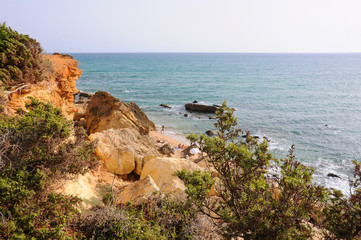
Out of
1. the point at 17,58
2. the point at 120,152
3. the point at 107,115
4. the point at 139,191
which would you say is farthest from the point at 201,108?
the point at 139,191

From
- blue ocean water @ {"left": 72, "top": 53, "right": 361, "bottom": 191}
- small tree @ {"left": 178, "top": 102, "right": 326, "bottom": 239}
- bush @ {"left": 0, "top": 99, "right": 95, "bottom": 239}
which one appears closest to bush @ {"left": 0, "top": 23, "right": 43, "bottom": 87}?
bush @ {"left": 0, "top": 99, "right": 95, "bottom": 239}

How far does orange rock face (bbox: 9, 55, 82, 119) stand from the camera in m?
11.3

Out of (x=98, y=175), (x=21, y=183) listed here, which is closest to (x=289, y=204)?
(x=21, y=183)

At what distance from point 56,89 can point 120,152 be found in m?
6.70

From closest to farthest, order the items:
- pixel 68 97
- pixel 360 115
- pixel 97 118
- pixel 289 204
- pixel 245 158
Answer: pixel 289 204
pixel 245 158
pixel 68 97
pixel 97 118
pixel 360 115

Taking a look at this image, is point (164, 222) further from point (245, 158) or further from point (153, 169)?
point (153, 169)

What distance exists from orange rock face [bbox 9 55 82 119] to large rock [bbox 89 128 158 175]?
3832mm

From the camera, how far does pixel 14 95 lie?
11.1 m

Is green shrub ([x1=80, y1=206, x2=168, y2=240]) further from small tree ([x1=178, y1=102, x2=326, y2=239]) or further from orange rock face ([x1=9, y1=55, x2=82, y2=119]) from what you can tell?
orange rock face ([x1=9, y1=55, x2=82, y2=119])

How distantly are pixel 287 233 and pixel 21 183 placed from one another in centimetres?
629

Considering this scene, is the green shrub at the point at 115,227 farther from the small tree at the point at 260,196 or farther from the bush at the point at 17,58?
the bush at the point at 17,58

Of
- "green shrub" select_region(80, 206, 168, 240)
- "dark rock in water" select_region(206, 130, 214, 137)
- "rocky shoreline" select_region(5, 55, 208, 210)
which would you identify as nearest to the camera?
"green shrub" select_region(80, 206, 168, 240)

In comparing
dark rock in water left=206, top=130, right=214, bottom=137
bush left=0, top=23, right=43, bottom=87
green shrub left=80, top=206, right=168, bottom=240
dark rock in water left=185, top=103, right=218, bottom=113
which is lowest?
dark rock in water left=206, top=130, right=214, bottom=137

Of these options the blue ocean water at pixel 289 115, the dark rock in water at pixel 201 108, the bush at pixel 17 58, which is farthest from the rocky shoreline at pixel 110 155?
the dark rock in water at pixel 201 108
